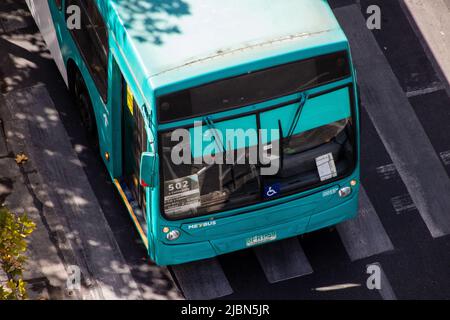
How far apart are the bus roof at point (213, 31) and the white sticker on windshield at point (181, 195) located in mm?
1397

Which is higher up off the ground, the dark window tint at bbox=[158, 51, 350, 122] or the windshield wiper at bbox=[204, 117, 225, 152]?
the dark window tint at bbox=[158, 51, 350, 122]

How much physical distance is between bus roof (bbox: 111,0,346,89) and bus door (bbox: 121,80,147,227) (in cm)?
93

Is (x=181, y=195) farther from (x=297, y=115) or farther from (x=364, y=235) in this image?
(x=364, y=235)

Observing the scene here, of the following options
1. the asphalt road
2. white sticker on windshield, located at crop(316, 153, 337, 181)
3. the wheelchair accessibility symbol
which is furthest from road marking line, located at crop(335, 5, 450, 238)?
the wheelchair accessibility symbol

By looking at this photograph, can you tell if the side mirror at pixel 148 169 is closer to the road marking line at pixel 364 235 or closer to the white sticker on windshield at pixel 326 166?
the white sticker on windshield at pixel 326 166

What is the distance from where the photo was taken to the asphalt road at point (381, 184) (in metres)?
15.6

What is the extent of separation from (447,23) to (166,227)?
684cm

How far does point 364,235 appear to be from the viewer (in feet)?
52.7

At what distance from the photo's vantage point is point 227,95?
44.1 ft

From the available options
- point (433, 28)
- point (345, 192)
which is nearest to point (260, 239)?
point (345, 192)

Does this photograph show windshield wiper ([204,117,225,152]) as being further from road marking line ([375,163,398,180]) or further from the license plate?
road marking line ([375,163,398,180])

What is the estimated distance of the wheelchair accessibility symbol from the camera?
1430 centimetres

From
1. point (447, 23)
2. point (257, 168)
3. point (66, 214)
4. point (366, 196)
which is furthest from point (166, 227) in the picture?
point (447, 23)

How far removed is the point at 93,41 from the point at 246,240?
11.1 feet
